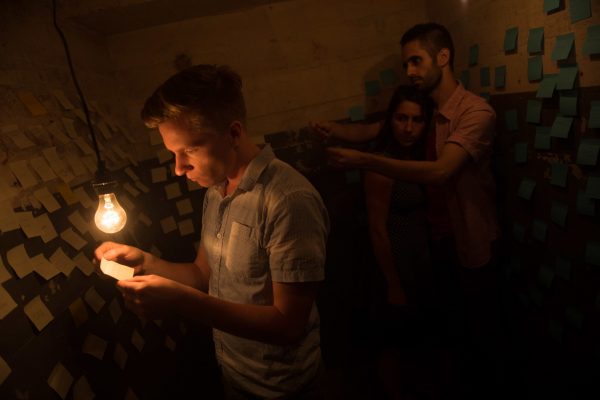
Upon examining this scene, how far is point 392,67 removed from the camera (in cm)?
227

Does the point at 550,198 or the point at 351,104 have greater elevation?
the point at 351,104

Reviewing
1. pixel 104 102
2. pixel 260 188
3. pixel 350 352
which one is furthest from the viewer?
pixel 350 352

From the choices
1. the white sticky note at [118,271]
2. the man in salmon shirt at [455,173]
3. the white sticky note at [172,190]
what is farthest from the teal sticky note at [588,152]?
the white sticky note at [172,190]

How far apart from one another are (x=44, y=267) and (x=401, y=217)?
1.58 metres

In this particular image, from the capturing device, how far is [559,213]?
61.4 inches

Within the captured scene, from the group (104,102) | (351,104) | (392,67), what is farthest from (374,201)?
(104,102)

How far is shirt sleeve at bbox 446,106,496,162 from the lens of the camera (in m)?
1.71

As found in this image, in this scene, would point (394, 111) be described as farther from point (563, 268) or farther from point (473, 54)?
point (563, 268)

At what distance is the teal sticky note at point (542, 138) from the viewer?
1552 millimetres

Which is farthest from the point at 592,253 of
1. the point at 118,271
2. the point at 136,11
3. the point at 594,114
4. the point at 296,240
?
the point at 136,11

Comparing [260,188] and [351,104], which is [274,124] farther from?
[260,188]

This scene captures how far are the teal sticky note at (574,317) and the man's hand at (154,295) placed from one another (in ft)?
5.30

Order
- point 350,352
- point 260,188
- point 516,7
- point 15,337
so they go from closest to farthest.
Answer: point 15,337, point 260,188, point 516,7, point 350,352

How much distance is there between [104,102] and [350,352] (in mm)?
2149
